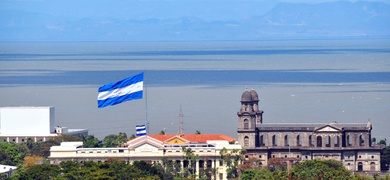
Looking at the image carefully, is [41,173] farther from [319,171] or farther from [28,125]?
[28,125]

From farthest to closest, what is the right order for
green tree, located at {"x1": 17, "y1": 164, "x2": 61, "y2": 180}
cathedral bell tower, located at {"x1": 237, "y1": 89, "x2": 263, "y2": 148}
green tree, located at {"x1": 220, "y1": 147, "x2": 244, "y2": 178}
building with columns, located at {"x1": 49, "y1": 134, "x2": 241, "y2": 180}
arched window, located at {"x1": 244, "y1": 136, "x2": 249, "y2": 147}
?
cathedral bell tower, located at {"x1": 237, "y1": 89, "x2": 263, "y2": 148} < arched window, located at {"x1": 244, "y1": 136, "x2": 249, "y2": 147} < building with columns, located at {"x1": 49, "y1": 134, "x2": 241, "y2": 180} < green tree, located at {"x1": 220, "y1": 147, "x2": 244, "y2": 178} < green tree, located at {"x1": 17, "y1": 164, "x2": 61, "y2": 180}

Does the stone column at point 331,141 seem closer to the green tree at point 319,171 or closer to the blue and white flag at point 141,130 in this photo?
the green tree at point 319,171

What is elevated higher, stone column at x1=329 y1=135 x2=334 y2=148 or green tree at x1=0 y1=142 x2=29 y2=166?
stone column at x1=329 y1=135 x2=334 y2=148

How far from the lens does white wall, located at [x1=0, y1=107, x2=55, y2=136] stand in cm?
8394

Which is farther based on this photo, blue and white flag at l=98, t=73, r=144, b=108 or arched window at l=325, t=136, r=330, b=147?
arched window at l=325, t=136, r=330, b=147

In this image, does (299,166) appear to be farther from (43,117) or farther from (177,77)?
(177,77)

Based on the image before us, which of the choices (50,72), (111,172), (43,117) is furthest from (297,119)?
(50,72)

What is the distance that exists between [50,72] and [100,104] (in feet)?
407

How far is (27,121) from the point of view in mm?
84875

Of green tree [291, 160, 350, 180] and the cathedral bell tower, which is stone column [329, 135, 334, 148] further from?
green tree [291, 160, 350, 180]

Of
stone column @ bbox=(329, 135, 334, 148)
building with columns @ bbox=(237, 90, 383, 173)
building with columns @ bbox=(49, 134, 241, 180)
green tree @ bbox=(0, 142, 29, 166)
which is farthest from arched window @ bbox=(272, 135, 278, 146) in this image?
green tree @ bbox=(0, 142, 29, 166)

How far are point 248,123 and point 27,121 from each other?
67.9 ft

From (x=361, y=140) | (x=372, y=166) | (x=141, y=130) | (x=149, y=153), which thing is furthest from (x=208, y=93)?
(x=149, y=153)

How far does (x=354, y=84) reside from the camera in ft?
456
